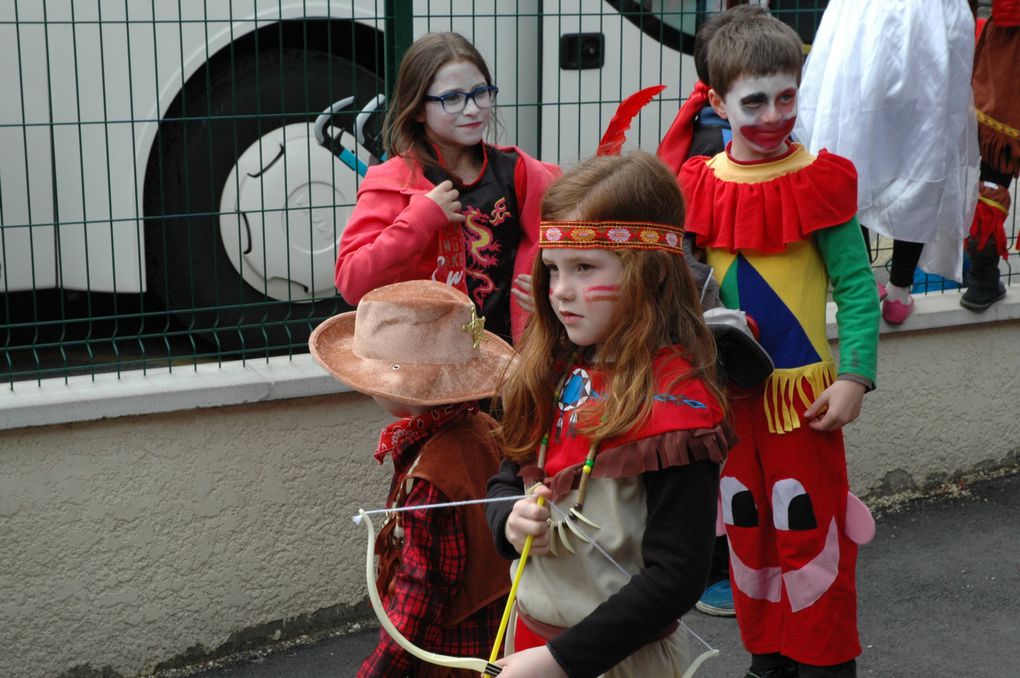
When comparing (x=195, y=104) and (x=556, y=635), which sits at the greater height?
(x=195, y=104)

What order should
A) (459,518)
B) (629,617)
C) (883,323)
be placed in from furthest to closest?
(883,323), (459,518), (629,617)

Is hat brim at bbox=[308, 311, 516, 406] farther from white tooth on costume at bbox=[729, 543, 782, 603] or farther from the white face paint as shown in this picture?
white tooth on costume at bbox=[729, 543, 782, 603]

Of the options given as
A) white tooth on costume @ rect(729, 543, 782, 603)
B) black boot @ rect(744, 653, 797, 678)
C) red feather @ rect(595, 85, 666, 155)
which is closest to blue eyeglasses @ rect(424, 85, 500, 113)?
red feather @ rect(595, 85, 666, 155)

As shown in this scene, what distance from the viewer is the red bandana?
267 centimetres

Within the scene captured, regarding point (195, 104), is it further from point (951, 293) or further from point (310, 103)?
→ point (951, 293)

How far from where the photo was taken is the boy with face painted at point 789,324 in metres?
3.16

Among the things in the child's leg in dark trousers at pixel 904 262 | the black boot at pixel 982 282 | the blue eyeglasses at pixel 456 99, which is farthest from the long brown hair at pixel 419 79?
the black boot at pixel 982 282

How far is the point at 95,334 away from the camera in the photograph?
4531mm

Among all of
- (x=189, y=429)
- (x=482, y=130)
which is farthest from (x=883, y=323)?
(x=189, y=429)

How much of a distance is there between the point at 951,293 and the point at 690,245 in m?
2.32

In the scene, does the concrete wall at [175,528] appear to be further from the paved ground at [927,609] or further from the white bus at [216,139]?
the white bus at [216,139]

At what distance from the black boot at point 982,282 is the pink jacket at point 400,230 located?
7.64 feet

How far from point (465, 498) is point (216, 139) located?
2042 mm

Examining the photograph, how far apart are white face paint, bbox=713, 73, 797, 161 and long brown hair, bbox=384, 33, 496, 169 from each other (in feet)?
2.15
